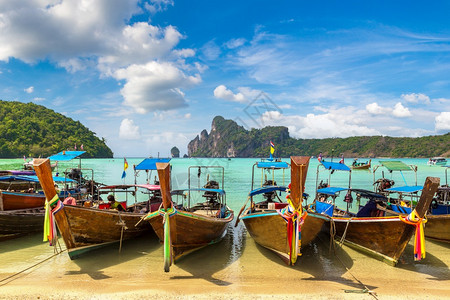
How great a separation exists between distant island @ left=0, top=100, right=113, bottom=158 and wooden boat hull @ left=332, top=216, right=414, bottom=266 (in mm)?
66941

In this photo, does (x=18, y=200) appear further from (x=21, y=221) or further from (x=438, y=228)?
(x=438, y=228)

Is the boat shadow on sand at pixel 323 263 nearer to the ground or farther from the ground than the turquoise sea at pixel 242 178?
farther from the ground

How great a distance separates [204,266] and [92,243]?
134 inches

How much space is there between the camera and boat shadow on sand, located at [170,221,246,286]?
6.85 meters

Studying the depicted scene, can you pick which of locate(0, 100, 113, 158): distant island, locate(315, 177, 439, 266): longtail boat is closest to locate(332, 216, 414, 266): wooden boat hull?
locate(315, 177, 439, 266): longtail boat

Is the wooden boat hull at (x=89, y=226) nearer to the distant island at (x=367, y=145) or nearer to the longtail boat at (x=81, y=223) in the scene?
the longtail boat at (x=81, y=223)

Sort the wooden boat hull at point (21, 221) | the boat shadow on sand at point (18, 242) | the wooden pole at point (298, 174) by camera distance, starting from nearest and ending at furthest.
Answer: the wooden pole at point (298, 174) → the boat shadow on sand at point (18, 242) → the wooden boat hull at point (21, 221)

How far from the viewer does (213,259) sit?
807 centimetres

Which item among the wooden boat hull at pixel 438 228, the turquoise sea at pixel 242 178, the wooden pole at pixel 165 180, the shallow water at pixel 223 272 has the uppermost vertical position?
the wooden pole at pixel 165 180

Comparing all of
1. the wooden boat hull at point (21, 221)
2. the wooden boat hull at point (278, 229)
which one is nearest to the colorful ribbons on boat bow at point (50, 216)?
the wooden boat hull at point (21, 221)

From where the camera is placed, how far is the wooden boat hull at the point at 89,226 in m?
7.14

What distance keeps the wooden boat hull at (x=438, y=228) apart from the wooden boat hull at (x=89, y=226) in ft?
32.7

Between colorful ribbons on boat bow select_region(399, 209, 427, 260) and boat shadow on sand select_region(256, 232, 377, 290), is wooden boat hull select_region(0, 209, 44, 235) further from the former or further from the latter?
colorful ribbons on boat bow select_region(399, 209, 427, 260)

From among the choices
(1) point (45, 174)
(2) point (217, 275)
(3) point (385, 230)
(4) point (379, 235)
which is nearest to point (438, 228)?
(4) point (379, 235)
